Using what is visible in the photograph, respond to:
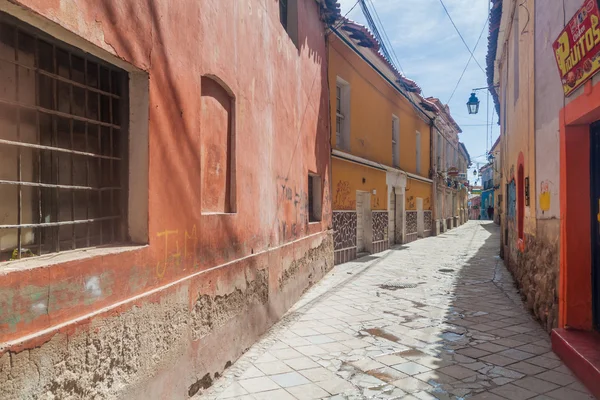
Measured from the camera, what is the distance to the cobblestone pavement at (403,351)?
3.77 m

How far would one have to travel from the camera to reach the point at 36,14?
2.13 metres

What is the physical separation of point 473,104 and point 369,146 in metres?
4.25

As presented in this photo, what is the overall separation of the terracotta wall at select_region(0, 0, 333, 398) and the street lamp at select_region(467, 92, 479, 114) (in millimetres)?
9559

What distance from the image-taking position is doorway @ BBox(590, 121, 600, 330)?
166 inches

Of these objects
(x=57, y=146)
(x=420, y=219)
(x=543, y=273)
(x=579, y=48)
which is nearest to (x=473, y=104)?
(x=420, y=219)

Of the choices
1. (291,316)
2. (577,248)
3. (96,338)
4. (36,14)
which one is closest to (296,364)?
(291,316)

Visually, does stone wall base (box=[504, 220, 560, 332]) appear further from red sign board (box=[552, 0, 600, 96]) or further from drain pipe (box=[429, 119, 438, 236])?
drain pipe (box=[429, 119, 438, 236])

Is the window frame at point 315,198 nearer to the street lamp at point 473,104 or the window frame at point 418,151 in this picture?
the street lamp at point 473,104

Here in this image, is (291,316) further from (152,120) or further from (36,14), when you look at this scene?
(36,14)

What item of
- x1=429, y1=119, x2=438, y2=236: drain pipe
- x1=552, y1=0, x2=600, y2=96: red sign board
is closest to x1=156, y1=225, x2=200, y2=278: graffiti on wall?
x1=552, y1=0, x2=600, y2=96: red sign board

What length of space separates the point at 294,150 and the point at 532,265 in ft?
13.1

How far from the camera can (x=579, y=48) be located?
3986mm

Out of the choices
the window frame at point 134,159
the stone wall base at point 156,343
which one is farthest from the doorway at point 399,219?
the window frame at point 134,159

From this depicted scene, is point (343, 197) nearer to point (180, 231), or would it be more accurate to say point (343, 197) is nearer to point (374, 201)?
point (374, 201)
